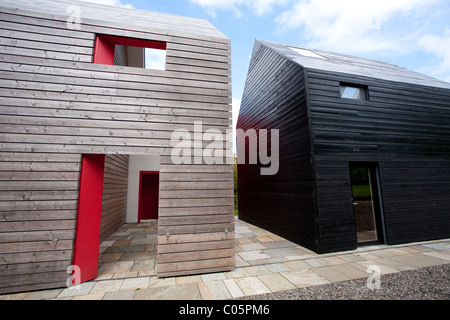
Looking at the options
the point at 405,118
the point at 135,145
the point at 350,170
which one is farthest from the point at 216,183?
the point at 405,118

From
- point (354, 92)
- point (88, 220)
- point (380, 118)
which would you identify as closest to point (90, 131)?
point (88, 220)

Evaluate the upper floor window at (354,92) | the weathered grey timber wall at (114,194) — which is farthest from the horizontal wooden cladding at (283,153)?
the weathered grey timber wall at (114,194)

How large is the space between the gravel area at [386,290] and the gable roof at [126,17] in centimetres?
475

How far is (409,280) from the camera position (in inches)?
119

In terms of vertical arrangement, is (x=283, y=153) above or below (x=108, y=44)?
below

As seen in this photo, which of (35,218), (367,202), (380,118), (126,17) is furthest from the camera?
(380,118)

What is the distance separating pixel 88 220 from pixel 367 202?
647cm

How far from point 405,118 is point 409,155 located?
3.68 ft

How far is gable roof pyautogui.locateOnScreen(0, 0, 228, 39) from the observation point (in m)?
3.44

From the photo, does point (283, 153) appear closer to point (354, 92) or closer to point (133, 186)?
point (354, 92)

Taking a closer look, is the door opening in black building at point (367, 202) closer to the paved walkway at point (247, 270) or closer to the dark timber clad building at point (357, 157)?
the dark timber clad building at point (357, 157)

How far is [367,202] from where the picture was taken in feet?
17.0

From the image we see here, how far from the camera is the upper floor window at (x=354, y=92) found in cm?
538
